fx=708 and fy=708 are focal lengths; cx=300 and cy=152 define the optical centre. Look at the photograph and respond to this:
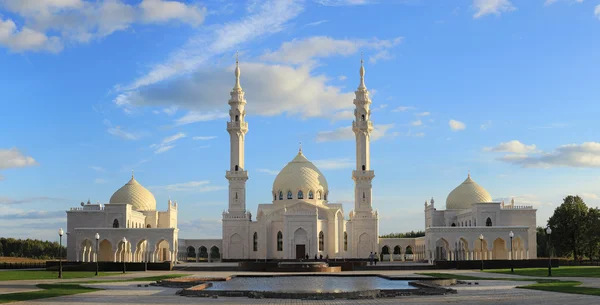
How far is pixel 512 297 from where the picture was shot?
2361 centimetres

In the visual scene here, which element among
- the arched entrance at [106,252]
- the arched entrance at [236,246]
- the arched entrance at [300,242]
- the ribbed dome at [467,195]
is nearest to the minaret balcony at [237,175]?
the arched entrance at [236,246]

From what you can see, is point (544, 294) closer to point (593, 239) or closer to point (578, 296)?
point (578, 296)

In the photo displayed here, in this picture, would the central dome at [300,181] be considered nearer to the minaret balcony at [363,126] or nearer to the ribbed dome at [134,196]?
the minaret balcony at [363,126]

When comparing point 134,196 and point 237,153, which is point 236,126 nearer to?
point 237,153

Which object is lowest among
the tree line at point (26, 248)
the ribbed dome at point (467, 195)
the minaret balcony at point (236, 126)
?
the tree line at point (26, 248)

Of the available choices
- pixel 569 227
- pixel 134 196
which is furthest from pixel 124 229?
pixel 569 227

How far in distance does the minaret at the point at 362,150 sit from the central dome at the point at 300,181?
4529 millimetres

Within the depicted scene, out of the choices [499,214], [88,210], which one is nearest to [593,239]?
[499,214]

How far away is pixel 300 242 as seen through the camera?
7512cm

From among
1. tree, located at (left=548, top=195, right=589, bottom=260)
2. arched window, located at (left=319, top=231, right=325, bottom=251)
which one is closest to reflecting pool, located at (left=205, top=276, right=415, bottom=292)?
arched window, located at (left=319, top=231, right=325, bottom=251)

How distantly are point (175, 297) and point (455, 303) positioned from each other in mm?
9598

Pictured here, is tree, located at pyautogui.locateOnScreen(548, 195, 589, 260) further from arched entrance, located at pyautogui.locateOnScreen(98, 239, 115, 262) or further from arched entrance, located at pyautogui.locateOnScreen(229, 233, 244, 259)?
arched entrance, located at pyautogui.locateOnScreen(98, 239, 115, 262)

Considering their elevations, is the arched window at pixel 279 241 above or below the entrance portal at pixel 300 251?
above

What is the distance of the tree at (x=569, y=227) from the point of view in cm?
7569
